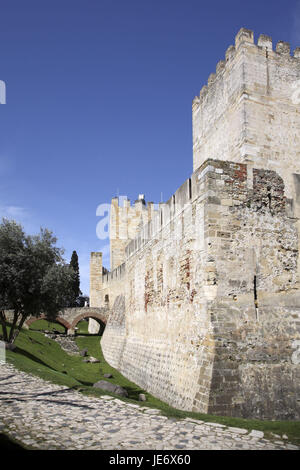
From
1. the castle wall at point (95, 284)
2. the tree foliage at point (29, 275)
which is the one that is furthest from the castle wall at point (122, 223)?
the tree foliage at point (29, 275)

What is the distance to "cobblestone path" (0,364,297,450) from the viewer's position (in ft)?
16.4

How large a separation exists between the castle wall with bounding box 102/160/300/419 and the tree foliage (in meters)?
7.50

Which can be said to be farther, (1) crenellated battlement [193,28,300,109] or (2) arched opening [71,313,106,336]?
(2) arched opening [71,313,106,336]

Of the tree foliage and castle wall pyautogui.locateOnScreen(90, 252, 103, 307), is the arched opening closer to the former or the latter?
castle wall pyautogui.locateOnScreen(90, 252, 103, 307)

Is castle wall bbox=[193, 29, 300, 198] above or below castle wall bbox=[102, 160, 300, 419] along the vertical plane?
above

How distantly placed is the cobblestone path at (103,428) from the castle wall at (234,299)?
2195mm

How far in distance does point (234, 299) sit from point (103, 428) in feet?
15.0

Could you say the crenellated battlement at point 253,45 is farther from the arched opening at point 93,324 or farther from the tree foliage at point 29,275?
the arched opening at point 93,324

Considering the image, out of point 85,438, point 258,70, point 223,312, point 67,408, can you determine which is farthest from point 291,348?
point 258,70

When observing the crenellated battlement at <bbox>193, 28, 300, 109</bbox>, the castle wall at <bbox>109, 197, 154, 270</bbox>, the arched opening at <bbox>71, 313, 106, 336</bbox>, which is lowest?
the arched opening at <bbox>71, 313, 106, 336</bbox>

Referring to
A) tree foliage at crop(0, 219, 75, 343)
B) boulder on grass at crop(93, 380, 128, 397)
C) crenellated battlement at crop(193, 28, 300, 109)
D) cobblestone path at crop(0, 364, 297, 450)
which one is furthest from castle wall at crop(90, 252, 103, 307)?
cobblestone path at crop(0, 364, 297, 450)

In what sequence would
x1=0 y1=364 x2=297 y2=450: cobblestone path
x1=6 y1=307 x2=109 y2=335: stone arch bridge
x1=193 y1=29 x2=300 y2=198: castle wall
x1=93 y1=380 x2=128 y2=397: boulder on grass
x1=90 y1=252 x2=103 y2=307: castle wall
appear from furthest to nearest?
1. x1=90 y1=252 x2=103 y2=307: castle wall
2. x1=6 y1=307 x2=109 y2=335: stone arch bridge
3. x1=193 y1=29 x2=300 y2=198: castle wall
4. x1=93 y1=380 x2=128 y2=397: boulder on grass
5. x1=0 y1=364 x2=297 y2=450: cobblestone path

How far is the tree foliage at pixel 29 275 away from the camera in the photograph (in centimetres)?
1681

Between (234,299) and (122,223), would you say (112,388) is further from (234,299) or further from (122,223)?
(122,223)
